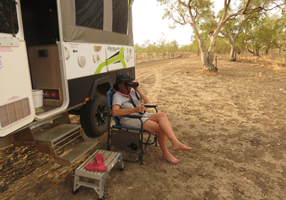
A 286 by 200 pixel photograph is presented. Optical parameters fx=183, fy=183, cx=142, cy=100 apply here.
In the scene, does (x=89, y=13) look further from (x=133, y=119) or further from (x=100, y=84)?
(x=133, y=119)

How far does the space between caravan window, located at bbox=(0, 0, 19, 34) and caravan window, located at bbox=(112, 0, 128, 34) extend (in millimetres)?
2102

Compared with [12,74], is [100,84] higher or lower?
lower

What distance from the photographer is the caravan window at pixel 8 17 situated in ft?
5.80

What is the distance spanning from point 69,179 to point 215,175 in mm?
1990

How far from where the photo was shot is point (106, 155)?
2.53 meters

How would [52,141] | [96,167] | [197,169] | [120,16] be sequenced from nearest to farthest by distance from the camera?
[96,167] < [52,141] < [197,169] < [120,16]

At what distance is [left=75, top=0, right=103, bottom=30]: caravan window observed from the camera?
2.89 metres

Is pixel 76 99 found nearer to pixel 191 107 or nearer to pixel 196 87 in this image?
pixel 191 107

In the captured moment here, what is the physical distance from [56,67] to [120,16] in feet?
6.29

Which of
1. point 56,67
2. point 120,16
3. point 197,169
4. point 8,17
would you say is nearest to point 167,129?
point 197,169

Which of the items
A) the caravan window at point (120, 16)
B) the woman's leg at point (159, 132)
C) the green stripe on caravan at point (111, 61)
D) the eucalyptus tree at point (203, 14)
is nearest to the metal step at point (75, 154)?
the woman's leg at point (159, 132)

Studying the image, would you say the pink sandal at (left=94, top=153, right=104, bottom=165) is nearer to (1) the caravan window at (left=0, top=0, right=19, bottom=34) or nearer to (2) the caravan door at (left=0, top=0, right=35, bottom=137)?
(2) the caravan door at (left=0, top=0, right=35, bottom=137)

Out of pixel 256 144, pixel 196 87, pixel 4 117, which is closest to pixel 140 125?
pixel 4 117

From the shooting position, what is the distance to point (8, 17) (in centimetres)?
183
